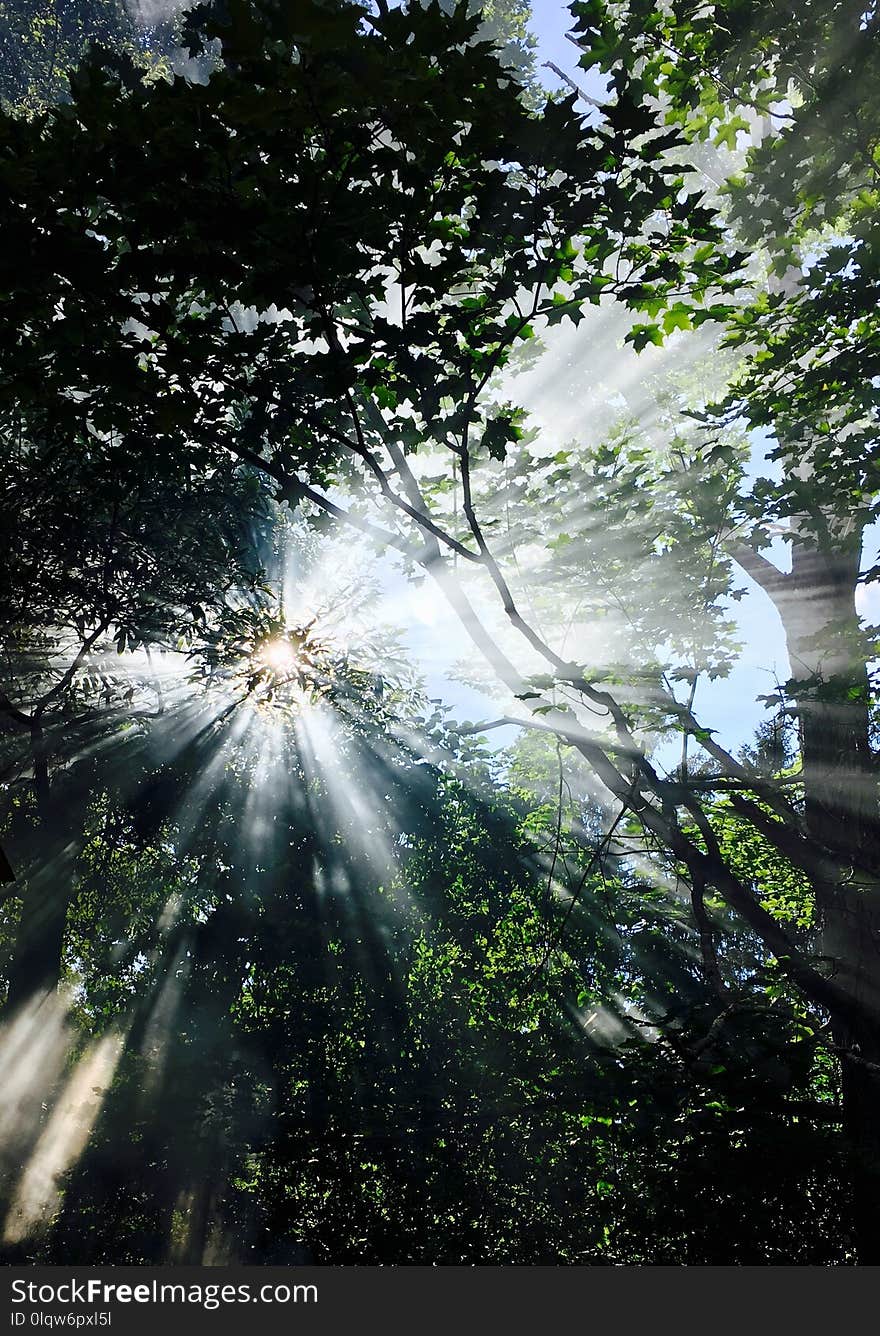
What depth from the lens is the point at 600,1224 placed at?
4.65 meters

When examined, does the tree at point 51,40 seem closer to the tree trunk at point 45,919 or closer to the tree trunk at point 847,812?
the tree trunk at point 45,919

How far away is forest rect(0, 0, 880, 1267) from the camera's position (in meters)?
2.87

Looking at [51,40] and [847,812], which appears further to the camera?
[51,40]

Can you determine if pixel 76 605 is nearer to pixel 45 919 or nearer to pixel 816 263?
pixel 45 919

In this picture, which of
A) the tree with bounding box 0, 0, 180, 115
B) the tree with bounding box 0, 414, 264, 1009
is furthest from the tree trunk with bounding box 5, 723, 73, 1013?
the tree with bounding box 0, 0, 180, 115

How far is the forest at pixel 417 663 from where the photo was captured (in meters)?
2.87

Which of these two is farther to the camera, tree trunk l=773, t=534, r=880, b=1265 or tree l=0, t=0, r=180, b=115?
tree l=0, t=0, r=180, b=115

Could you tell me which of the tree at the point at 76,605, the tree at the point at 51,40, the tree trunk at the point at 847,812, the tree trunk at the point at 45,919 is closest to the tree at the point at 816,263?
the tree trunk at the point at 847,812

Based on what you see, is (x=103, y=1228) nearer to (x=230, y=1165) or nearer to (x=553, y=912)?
(x=230, y=1165)

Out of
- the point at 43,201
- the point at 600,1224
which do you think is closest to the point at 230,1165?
the point at 600,1224

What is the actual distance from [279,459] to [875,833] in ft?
19.9

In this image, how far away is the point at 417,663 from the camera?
11.1 meters

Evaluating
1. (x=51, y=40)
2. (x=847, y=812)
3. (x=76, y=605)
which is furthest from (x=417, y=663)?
(x=51, y=40)

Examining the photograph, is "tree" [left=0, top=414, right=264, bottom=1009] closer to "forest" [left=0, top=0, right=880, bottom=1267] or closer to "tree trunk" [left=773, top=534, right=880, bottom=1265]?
"forest" [left=0, top=0, right=880, bottom=1267]
